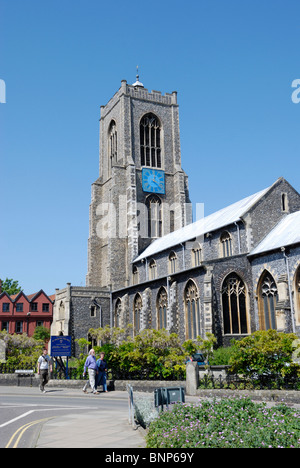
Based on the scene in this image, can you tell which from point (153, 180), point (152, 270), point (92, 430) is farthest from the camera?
point (153, 180)

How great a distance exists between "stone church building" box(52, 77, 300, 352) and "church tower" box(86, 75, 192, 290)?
0.41 ft

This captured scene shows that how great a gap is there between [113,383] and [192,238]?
19.9 meters

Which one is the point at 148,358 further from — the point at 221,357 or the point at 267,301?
the point at 267,301

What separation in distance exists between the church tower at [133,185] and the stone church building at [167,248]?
124 mm

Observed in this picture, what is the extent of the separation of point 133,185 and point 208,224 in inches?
566

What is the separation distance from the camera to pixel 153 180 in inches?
2068

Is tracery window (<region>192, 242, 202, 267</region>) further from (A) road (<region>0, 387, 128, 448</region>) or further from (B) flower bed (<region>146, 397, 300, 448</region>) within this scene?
(B) flower bed (<region>146, 397, 300, 448</region>)

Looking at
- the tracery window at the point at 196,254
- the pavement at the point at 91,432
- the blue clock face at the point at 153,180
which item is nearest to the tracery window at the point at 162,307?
the tracery window at the point at 196,254

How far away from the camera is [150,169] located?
173 ft

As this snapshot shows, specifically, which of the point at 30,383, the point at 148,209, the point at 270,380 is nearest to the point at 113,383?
the point at 30,383

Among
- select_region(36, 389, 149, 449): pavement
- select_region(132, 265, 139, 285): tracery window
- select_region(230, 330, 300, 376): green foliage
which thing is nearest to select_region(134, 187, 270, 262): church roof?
select_region(132, 265, 139, 285): tracery window

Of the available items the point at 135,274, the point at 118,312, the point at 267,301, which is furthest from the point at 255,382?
the point at 135,274

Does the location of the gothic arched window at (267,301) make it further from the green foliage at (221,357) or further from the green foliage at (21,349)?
the green foliage at (21,349)
